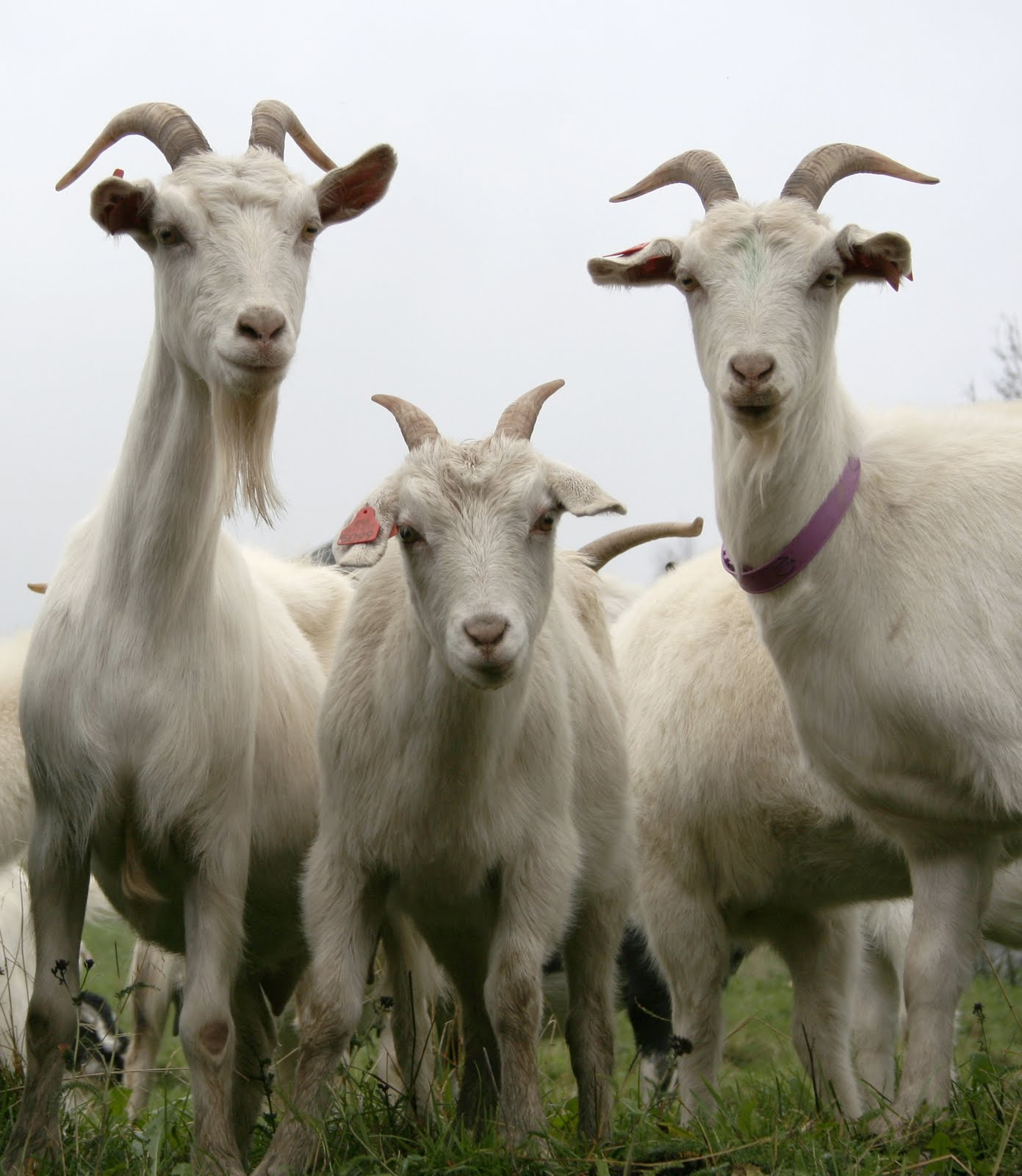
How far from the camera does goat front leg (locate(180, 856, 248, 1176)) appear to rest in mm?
4090

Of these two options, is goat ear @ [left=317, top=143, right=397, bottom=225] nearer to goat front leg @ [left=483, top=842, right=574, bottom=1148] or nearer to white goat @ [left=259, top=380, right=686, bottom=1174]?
white goat @ [left=259, top=380, right=686, bottom=1174]

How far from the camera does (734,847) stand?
5332 mm

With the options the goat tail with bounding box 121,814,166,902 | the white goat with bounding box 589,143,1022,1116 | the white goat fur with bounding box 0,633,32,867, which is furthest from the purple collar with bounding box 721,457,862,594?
the white goat fur with bounding box 0,633,32,867

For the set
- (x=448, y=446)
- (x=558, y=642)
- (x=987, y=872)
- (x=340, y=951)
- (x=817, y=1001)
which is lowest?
(x=817, y=1001)

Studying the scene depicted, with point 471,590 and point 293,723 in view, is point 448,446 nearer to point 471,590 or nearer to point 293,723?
point 471,590

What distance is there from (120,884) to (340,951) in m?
0.75

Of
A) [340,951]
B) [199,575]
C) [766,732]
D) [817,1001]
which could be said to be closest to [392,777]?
[340,951]

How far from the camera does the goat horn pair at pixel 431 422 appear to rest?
4.50m

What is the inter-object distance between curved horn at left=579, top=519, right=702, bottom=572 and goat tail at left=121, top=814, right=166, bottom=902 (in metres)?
2.14

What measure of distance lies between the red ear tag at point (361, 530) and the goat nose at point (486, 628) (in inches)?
16.2

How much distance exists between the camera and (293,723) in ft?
16.1

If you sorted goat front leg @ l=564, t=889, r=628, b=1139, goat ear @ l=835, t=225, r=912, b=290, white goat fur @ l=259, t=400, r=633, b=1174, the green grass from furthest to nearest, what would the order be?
goat front leg @ l=564, t=889, r=628, b=1139 → goat ear @ l=835, t=225, r=912, b=290 → white goat fur @ l=259, t=400, r=633, b=1174 → the green grass

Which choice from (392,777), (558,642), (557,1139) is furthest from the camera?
(558,642)

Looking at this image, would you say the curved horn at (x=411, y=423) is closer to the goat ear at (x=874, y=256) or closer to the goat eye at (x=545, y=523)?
the goat eye at (x=545, y=523)
